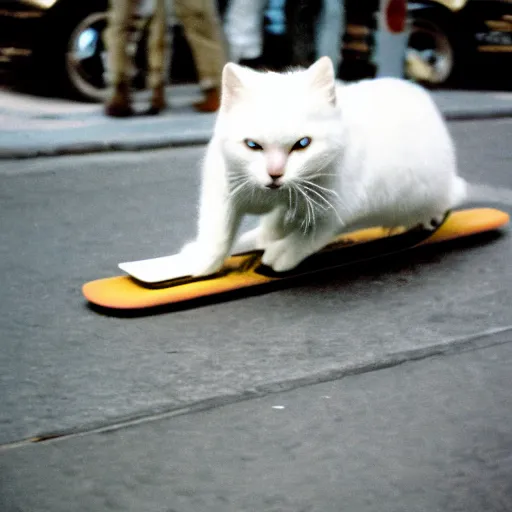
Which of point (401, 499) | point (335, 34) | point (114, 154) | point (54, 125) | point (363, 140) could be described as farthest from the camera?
point (335, 34)

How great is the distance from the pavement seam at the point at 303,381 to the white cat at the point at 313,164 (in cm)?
54

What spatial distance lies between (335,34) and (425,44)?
7.35 ft

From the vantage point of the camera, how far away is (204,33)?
19.8 feet

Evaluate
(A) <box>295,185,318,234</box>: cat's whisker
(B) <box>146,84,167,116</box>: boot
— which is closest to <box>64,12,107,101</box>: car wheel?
(B) <box>146,84,167,116</box>: boot

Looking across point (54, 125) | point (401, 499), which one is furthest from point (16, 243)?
point (54, 125)

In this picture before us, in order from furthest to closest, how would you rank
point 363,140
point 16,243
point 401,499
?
point 16,243
point 363,140
point 401,499

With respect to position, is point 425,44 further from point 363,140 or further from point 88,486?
point 88,486

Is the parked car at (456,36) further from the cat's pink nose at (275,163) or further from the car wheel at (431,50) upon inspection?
the cat's pink nose at (275,163)

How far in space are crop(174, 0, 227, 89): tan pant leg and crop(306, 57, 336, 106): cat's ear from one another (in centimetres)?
360

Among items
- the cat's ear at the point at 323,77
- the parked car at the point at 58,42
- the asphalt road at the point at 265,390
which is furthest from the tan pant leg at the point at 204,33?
the cat's ear at the point at 323,77

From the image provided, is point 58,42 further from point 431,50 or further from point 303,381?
point 303,381

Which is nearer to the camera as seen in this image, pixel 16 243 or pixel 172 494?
pixel 172 494

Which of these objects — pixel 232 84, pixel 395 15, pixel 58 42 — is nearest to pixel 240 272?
pixel 232 84

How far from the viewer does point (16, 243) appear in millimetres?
3414
